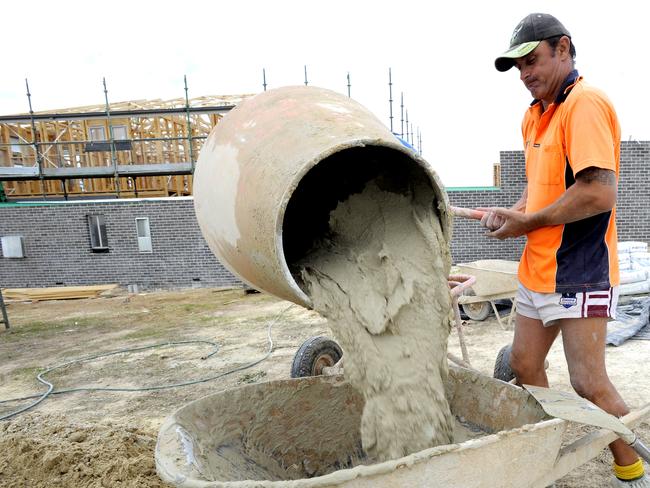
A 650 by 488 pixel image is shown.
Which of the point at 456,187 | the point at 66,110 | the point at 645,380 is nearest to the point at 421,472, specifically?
the point at 645,380

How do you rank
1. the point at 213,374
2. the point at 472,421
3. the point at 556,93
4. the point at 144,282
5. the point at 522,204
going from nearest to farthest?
the point at 556,93 → the point at 472,421 → the point at 522,204 → the point at 213,374 → the point at 144,282

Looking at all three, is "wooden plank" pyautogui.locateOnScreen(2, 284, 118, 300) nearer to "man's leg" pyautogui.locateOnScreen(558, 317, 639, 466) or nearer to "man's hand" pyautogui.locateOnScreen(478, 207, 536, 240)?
"man's hand" pyautogui.locateOnScreen(478, 207, 536, 240)

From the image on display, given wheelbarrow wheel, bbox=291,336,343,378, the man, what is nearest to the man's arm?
the man

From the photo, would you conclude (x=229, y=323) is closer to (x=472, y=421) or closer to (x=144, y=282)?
(x=144, y=282)

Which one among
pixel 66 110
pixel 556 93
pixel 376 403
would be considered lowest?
pixel 376 403

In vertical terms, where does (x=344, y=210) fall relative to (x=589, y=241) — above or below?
above

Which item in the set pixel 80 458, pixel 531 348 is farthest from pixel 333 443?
pixel 80 458

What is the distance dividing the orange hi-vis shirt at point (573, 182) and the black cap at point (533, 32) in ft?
0.73

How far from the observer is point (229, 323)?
7.66 m

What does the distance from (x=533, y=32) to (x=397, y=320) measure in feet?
4.67

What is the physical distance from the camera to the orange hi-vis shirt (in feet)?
6.78

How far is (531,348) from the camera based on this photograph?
257 centimetres

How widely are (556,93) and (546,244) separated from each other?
2.31 ft

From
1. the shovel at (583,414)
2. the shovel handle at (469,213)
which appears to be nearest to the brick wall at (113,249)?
the shovel handle at (469,213)
